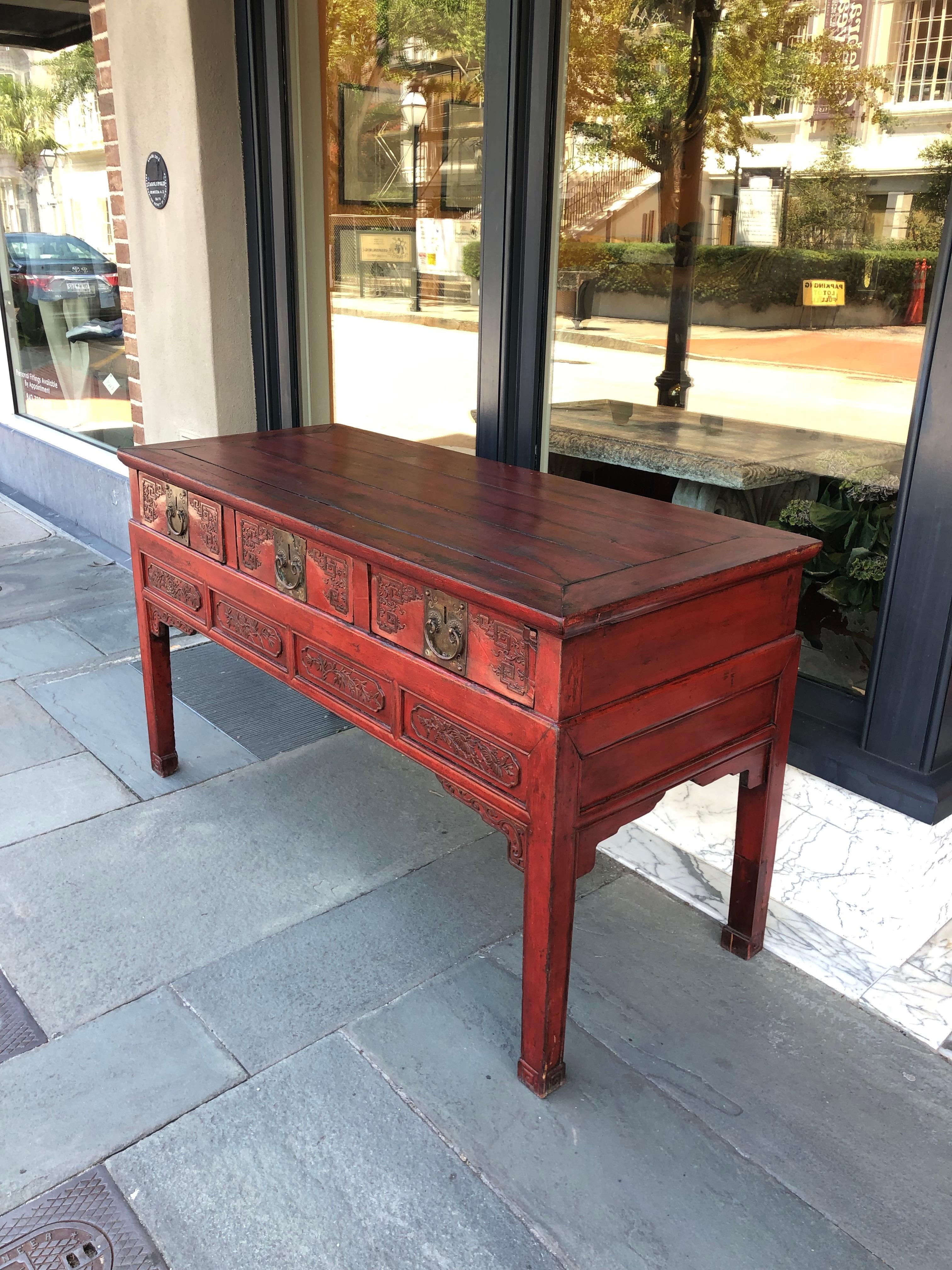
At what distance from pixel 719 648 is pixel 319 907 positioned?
1.13 meters

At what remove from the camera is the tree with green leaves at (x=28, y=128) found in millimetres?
5051

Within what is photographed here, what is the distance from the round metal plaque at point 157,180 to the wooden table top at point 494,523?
4.48ft

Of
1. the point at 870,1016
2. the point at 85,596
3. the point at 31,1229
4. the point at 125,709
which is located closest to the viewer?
the point at 31,1229

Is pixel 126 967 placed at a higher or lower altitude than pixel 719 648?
lower

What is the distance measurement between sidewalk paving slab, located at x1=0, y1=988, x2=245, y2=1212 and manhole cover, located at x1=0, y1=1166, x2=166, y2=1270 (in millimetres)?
36

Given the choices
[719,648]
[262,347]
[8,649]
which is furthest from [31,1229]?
[262,347]

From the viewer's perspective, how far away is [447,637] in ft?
5.55

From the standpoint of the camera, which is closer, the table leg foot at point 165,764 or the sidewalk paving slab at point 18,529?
the table leg foot at point 165,764

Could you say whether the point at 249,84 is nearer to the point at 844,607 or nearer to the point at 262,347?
the point at 262,347

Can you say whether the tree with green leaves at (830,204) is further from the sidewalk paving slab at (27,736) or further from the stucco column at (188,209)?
the sidewalk paving slab at (27,736)

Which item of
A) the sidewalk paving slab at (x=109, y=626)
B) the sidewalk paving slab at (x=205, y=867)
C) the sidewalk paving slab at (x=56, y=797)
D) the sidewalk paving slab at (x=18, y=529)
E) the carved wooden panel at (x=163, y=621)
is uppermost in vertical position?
the carved wooden panel at (x=163, y=621)

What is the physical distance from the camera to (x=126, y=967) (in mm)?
2096

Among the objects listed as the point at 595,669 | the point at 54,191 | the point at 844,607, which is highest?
the point at 54,191

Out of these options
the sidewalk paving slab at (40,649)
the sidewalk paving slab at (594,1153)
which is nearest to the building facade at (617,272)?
the sidewalk paving slab at (594,1153)
